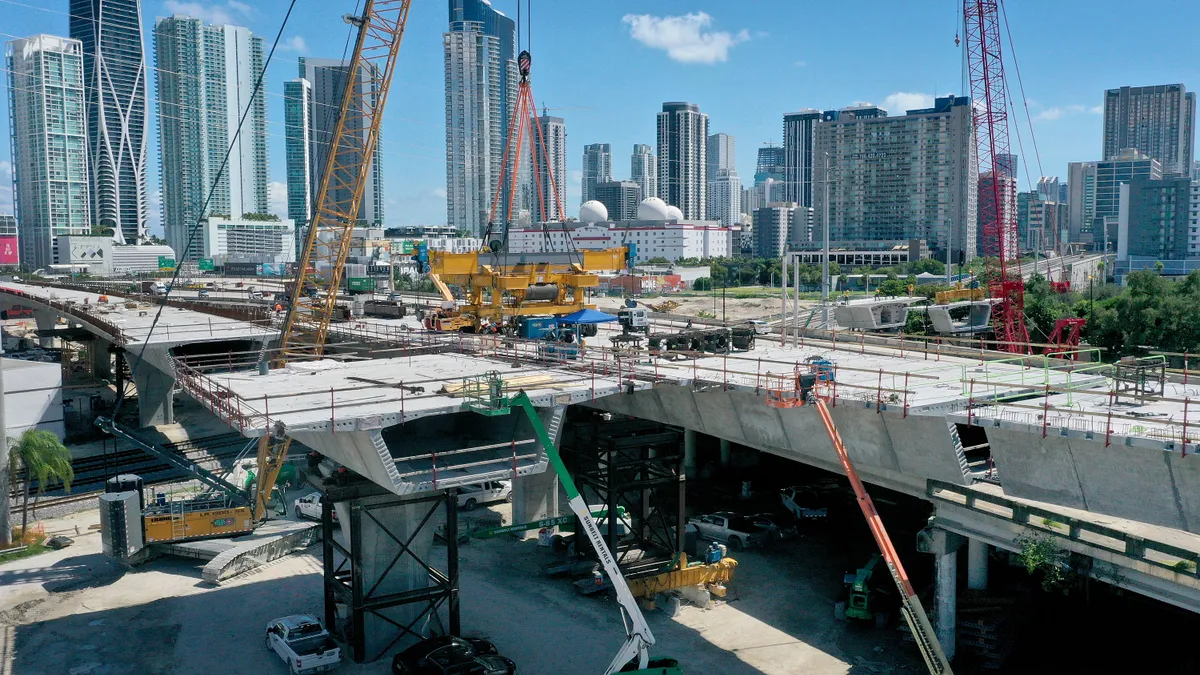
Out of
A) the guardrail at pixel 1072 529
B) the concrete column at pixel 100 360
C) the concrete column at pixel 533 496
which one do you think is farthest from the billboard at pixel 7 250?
the guardrail at pixel 1072 529

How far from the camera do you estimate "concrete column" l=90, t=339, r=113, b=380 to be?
73125 millimetres

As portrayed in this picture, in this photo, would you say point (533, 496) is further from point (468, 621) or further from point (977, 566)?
point (977, 566)

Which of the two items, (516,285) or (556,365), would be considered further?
(516,285)

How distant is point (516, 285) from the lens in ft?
156

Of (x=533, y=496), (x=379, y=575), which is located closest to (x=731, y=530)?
(x=533, y=496)

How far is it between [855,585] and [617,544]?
7497mm

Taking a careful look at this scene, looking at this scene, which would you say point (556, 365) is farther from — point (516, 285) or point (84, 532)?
point (84, 532)

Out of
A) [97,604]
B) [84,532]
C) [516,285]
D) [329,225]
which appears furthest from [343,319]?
[97,604]

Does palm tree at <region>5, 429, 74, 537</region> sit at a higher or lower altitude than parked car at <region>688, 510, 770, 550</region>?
higher

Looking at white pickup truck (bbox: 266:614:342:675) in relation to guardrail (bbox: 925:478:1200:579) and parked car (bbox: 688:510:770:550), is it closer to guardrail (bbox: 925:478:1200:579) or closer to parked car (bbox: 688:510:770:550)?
parked car (bbox: 688:510:770:550)

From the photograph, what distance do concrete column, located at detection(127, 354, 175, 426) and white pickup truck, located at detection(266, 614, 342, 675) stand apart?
32844 mm

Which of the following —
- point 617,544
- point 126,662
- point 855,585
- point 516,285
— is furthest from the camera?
point 516,285

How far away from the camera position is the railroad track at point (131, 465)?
135 ft

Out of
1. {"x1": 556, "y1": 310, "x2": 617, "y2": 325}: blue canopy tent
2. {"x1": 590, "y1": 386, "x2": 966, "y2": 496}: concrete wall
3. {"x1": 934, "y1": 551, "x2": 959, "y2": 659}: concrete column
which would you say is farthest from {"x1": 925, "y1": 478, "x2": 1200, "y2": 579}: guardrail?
{"x1": 556, "y1": 310, "x2": 617, "y2": 325}: blue canopy tent
